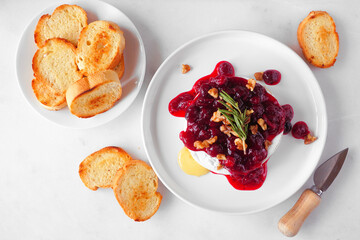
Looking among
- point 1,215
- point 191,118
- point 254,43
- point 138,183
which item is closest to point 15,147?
point 1,215

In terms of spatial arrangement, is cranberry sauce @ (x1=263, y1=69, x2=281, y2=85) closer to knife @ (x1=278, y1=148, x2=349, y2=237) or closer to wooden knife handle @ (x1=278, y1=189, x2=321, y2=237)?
knife @ (x1=278, y1=148, x2=349, y2=237)

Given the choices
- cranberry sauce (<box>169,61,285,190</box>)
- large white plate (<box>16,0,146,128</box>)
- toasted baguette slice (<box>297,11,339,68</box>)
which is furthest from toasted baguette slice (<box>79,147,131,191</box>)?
toasted baguette slice (<box>297,11,339,68</box>)

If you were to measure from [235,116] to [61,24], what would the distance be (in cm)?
177

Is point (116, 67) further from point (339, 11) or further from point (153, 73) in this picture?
point (339, 11)

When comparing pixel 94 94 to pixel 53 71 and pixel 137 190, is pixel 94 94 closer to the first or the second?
pixel 53 71

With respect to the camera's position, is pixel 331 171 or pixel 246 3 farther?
pixel 246 3

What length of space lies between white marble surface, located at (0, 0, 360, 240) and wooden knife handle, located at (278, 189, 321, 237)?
0.46 ft

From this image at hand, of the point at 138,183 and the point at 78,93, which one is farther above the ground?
the point at 78,93

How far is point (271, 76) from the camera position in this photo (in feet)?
10.1

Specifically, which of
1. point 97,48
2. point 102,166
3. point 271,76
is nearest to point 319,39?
point 271,76

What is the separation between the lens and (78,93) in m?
2.93

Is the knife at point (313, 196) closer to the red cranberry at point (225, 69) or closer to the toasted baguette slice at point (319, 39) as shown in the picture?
the toasted baguette slice at point (319, 39)

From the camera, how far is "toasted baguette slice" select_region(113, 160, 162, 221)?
3.18 meters

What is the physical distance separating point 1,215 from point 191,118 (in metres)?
2.22
